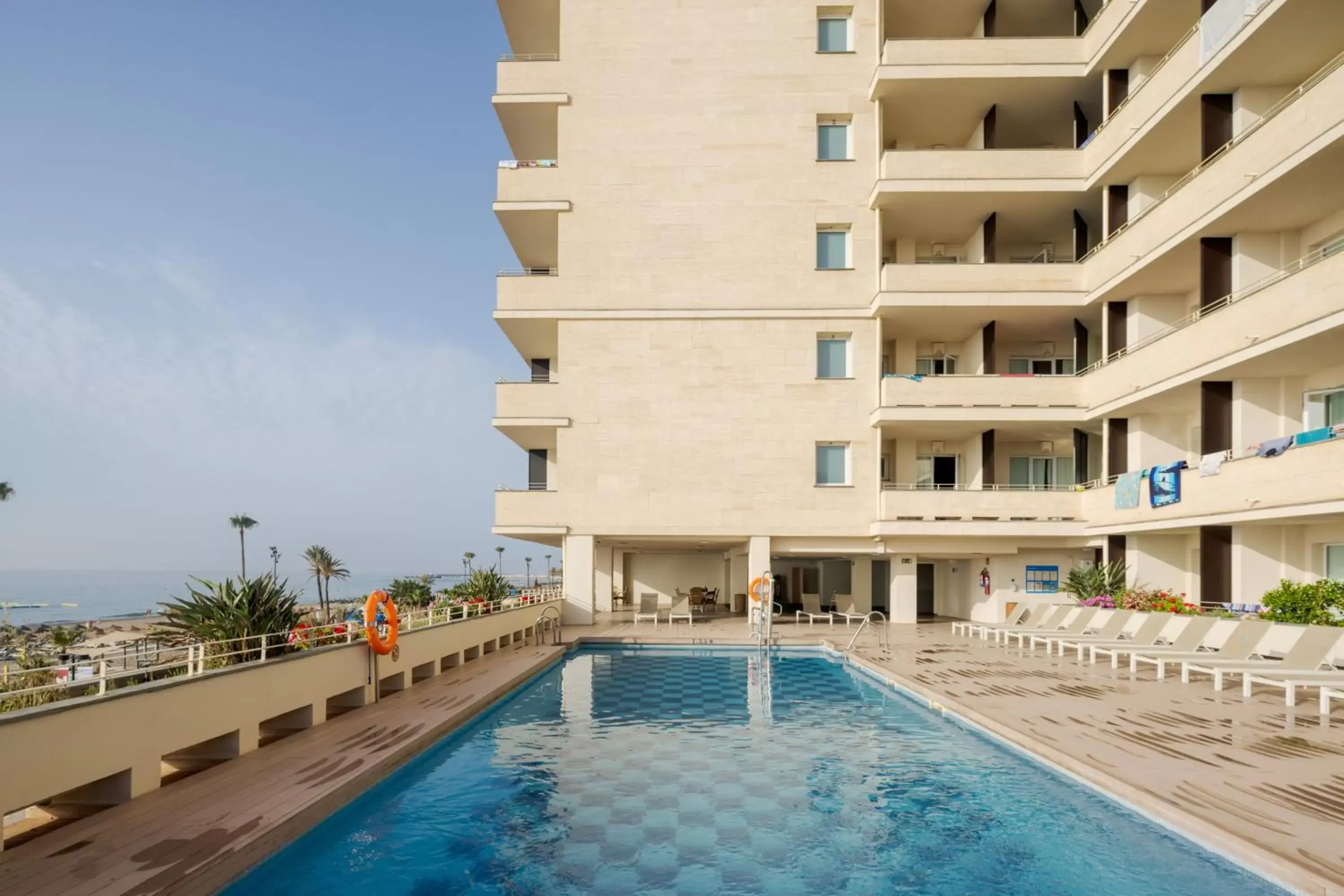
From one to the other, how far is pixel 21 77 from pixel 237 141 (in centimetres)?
1461

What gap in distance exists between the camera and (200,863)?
564cm

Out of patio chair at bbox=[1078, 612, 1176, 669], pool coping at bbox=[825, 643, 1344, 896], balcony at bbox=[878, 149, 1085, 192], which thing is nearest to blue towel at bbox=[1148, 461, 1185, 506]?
patio chair at bbox=[1078, 612, 1176, 669]

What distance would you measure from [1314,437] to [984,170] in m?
11.7

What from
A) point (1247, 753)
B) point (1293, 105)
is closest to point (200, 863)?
point (1247, 753)

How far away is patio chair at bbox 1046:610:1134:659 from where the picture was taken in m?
16.5

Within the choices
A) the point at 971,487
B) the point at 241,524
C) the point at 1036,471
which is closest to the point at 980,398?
the point at 971,487

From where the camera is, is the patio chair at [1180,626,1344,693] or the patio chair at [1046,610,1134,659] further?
the patio chair at [1046,610,1134,659]

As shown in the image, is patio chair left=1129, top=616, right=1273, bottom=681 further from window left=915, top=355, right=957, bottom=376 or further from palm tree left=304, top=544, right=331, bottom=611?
palm tree left=304, top=544, right=331, bottom=611

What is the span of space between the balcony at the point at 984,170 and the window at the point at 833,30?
4.15 m

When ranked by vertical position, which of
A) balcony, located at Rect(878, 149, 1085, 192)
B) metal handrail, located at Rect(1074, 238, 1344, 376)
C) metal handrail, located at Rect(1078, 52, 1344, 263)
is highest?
balcony, located at Rect(878, 149, 1085, 192)

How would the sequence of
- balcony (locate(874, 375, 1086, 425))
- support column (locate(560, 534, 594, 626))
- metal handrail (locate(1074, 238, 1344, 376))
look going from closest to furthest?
metal handrail (locate(1074, 238, 1344, 376)) → balcony (locate(874, 375, 1086, 425)) → support column (locate(560, 534, 594, 626))

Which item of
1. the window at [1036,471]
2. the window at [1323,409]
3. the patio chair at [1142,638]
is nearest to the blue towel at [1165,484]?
the window at [1323,409]

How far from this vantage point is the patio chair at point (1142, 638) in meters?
15.6

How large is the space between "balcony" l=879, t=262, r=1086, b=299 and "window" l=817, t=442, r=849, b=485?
4247 mm
